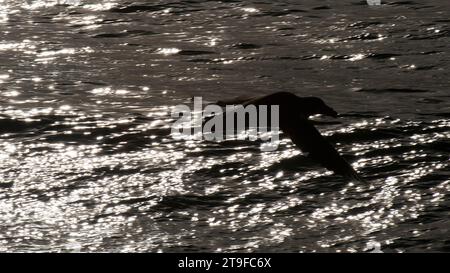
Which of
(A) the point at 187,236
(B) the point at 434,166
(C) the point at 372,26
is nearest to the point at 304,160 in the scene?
(B) the point at 434,166

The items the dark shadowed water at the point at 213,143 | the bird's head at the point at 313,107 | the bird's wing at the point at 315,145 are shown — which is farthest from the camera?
the bird's head at the point at 313,107

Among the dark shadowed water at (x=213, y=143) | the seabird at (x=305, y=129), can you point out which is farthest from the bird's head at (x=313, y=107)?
the dark shadowed water at (x=213, y=143)

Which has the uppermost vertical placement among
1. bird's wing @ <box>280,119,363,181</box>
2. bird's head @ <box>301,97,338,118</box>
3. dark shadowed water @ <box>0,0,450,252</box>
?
bird's head @ <box>301,97,338,118</box>

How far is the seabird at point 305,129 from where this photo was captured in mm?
5844

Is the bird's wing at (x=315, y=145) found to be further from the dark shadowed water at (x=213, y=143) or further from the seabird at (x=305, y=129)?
the dark shadowed water at (x=213, y=143)

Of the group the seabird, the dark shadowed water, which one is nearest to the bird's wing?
the seabird

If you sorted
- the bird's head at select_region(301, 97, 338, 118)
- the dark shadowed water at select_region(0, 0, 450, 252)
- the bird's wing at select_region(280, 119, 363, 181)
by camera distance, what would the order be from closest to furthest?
the dark shadowed water at select_region(0, 0, 450, 252) → the bird's wing at select_region(280, 119, 363, 181) → the bird's head at select_region(301, 97, 338, 118)

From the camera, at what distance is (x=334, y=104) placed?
7.16m

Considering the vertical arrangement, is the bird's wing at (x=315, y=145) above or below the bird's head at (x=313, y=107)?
below

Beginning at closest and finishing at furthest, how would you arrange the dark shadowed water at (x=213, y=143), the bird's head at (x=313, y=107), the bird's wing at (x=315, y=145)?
the dark shadowed water at (x=213, y=143) < the bird's wing at (x=315, y=145) < the bird's head at (x=313, y=107)

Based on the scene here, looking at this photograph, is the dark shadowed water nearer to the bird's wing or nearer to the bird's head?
the bird's wing

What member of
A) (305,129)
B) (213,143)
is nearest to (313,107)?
(305,129)

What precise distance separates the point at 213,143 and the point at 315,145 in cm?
90

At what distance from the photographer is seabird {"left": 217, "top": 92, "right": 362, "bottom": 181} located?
5.84m
